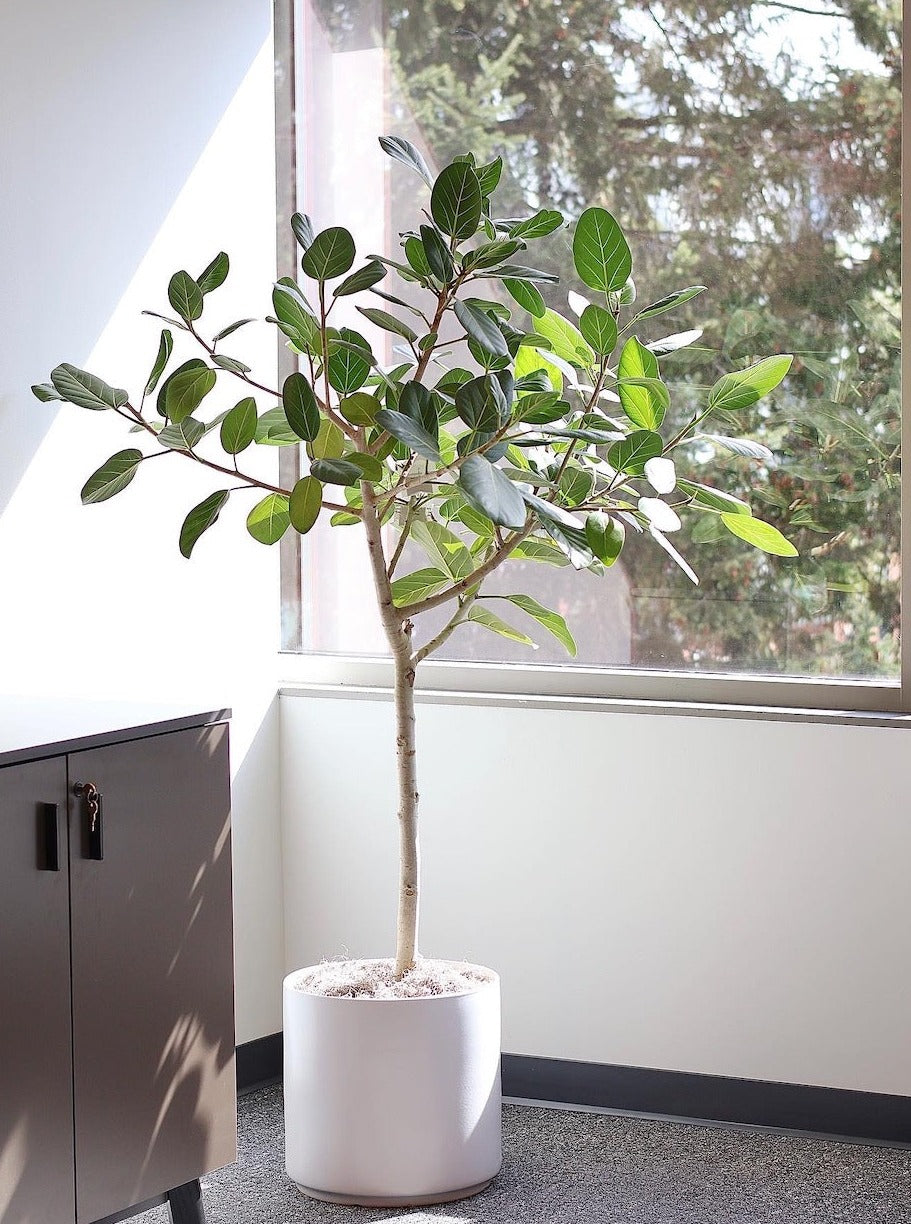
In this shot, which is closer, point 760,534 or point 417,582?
point 760,534

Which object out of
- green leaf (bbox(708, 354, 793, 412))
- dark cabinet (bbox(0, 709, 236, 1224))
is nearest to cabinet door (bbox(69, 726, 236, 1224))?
dark cabinet (bbox(0, 709, 236, 1224))

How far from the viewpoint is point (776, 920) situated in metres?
2.94

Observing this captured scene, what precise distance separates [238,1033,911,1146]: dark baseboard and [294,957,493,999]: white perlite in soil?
1.59ft

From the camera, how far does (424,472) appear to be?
8.61ft


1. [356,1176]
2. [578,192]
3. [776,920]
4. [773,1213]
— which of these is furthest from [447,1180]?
[578,192]

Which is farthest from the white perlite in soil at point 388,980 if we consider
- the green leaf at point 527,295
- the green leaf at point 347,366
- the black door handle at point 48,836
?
the green leaf at point 527,295

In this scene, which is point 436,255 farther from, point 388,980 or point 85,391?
point 388,980

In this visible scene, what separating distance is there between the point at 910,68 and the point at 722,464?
802 mm

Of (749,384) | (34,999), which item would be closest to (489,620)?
(749,384)

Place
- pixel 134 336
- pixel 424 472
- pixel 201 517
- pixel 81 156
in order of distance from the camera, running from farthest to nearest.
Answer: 1. pixel 134 336
2. pixel 81 156
3. pixel 424 472
4. pixel 201 517

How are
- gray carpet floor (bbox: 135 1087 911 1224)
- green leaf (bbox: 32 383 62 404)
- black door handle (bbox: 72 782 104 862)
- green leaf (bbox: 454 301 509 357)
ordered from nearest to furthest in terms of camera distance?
black door handle (bbox: 72 782 104 862) < green leaf (bbox: 454 301 509 357) < green leaf (bbox: 32 383 62 404) < gray carpet floor (bbox: 135 1087 911 1224)

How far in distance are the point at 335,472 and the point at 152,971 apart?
0.77 metres

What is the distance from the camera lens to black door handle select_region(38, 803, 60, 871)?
2061mm

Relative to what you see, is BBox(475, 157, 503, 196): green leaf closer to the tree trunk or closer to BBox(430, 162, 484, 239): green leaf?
BBox(430, 162, 484, 239): green leaf
